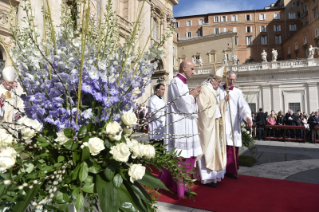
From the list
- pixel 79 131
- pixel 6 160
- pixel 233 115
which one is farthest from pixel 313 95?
pixel 6 160

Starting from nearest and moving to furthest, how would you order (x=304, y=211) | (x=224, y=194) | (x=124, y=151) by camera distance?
(x=124, y=151) < (x=304, y=211) < (x=224, y=194)

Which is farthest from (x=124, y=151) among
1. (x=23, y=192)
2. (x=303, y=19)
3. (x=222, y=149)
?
(x=303, y=19)

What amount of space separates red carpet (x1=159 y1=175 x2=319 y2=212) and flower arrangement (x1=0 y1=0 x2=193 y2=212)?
6.51 ft

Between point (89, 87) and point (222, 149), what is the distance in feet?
11.2

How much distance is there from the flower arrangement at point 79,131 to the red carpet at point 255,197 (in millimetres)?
1985

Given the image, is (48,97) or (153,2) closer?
(48,97)

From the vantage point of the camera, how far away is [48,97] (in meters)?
1.46

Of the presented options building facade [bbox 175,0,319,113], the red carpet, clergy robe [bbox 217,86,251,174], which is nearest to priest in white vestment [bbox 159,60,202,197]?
the red carpet

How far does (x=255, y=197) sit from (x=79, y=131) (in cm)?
321

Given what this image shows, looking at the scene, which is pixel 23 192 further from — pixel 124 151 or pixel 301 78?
pixel 301 78

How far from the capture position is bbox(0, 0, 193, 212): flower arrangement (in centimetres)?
124

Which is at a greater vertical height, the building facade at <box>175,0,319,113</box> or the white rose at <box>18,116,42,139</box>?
the building facade at <box>175,0,319,113</box>

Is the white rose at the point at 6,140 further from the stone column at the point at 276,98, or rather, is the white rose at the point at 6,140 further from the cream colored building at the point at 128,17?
the stone column at the point at 276,98

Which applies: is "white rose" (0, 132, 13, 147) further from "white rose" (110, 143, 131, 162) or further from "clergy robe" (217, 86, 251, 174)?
"clergy robe" (217, 86, 251, 174)
